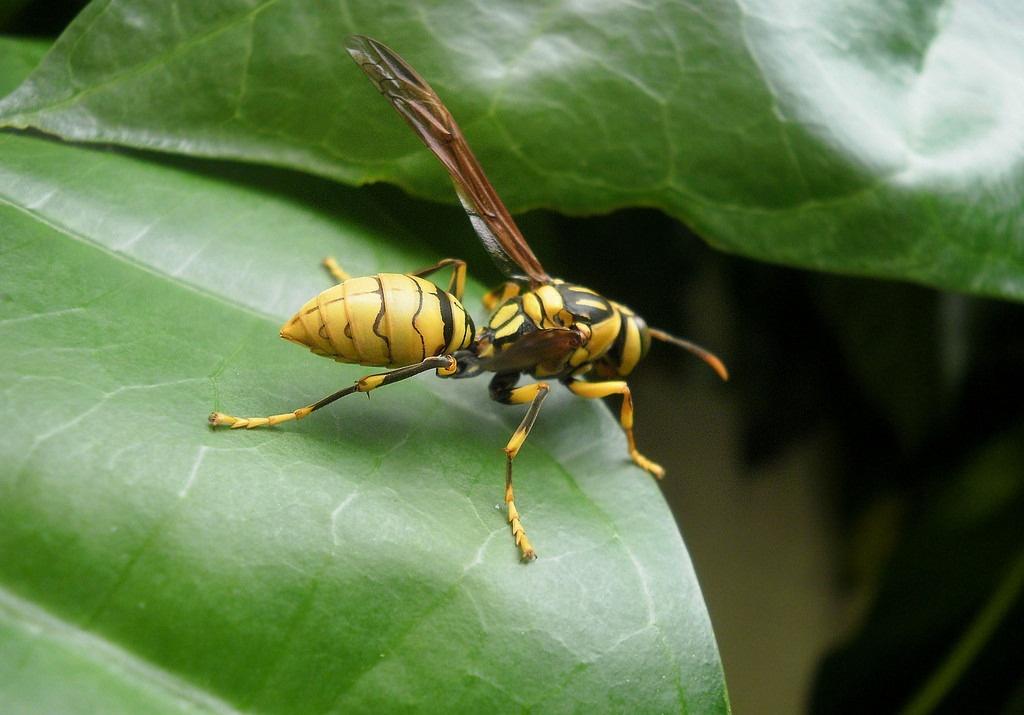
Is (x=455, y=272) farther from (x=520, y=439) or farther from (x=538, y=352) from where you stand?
(x=520, y=439)

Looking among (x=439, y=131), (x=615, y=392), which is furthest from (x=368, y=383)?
(x=615, y=392)

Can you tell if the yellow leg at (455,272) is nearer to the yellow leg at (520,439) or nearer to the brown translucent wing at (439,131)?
the brown translucent wing at (439,131)

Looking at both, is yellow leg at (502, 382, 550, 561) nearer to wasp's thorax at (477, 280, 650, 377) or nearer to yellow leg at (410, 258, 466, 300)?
wasp's thorax at (477, 280, 650, 377)

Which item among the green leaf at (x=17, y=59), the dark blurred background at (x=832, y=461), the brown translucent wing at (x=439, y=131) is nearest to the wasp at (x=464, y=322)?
the brown translucent wing at (x=439, y=131)

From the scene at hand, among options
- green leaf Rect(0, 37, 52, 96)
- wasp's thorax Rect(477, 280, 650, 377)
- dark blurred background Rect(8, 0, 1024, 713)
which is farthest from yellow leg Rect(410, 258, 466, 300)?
green leaf Rect(0, 37, 52, 96)

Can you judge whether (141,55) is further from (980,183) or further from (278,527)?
(980,183)

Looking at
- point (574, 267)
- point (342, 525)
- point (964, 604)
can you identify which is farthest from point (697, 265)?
point (342, 525)

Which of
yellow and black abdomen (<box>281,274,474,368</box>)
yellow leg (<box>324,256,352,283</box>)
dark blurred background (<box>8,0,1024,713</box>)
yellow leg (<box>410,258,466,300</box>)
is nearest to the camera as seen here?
yellow and black abdomen (<box>281,274,474,368</box>)
